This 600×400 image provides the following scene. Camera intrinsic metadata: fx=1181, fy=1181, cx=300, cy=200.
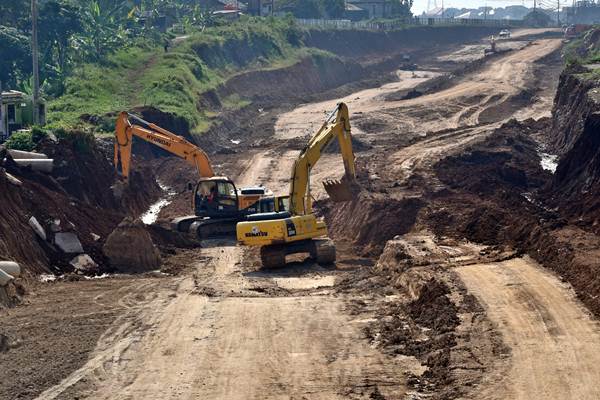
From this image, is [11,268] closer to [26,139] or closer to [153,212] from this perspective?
[26,139]

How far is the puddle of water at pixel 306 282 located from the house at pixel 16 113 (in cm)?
1944

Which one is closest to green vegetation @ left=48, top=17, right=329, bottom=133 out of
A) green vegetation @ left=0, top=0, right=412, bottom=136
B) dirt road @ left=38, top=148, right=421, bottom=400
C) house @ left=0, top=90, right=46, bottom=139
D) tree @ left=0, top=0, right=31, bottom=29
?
green vegetation @ left=0, top=0, right=412, bottom=136

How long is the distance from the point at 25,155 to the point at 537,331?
2620 centimetres

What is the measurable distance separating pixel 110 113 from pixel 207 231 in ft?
72.5

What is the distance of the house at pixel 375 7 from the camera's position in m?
185

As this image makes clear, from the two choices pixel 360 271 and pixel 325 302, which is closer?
pixel 325 302

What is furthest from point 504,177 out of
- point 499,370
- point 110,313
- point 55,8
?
point 55,8

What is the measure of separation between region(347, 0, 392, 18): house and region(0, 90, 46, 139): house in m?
132

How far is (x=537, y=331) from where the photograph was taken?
87.0ft

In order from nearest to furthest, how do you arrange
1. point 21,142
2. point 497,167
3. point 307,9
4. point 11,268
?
point 11,268 → point 21,142 → point 497,167 → point 307,9

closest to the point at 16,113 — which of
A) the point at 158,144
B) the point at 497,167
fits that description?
the point at 158,144

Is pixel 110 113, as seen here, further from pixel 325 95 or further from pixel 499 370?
pixel 499 370

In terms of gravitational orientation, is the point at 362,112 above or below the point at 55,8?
below

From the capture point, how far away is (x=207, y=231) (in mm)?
47438
